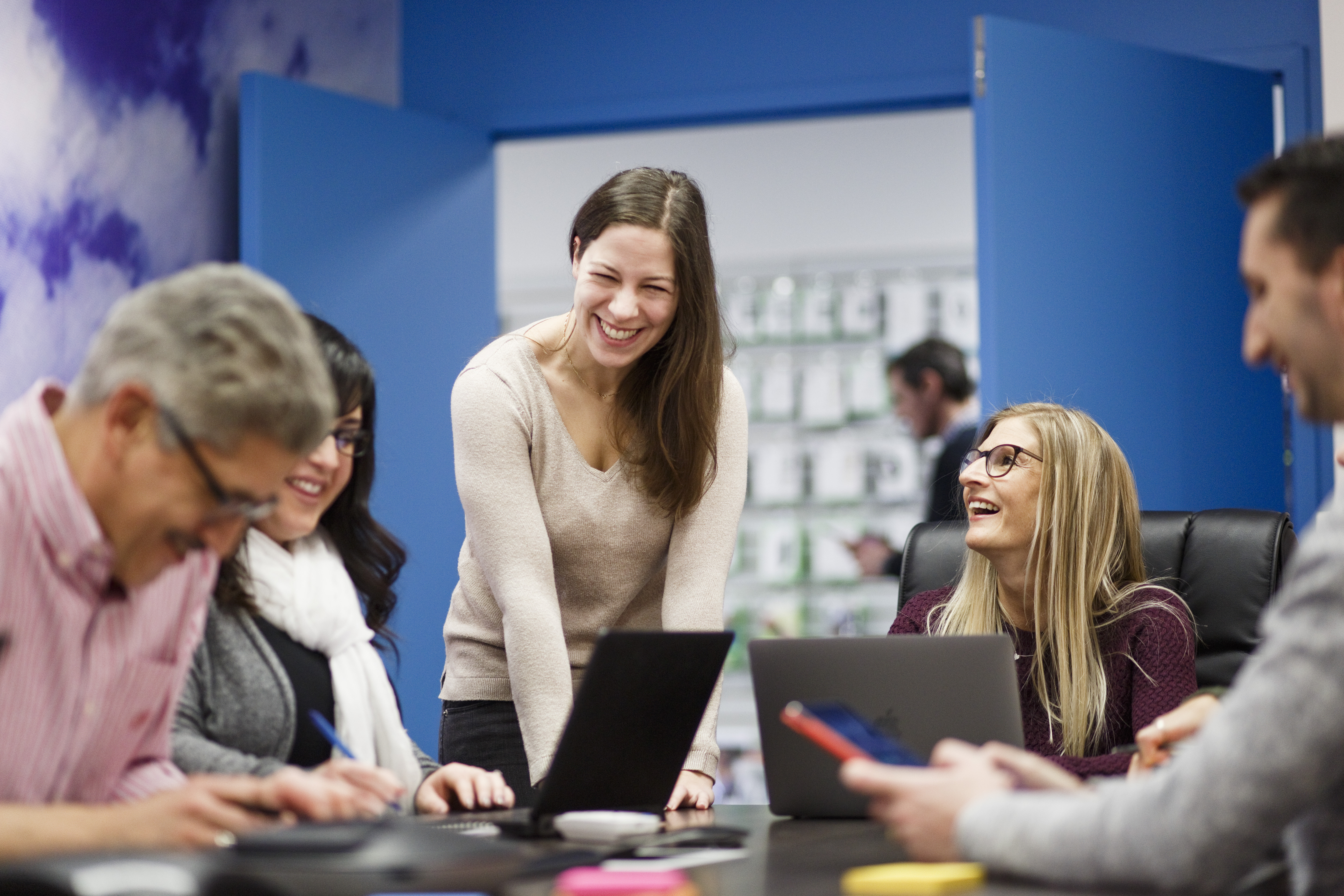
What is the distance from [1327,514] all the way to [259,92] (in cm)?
317

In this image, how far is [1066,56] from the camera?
3.54 m

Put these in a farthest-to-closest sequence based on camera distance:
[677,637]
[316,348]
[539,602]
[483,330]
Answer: [483,330] < [539,602] < [677,637] < [316,348]

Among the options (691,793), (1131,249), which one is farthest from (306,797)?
(1131,249)

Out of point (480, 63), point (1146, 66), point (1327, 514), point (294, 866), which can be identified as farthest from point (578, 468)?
point (480, 63)

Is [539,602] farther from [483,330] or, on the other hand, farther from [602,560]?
[483,330]

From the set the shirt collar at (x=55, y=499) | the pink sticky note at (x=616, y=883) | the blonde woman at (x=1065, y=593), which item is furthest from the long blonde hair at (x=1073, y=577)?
the shirt collar at (x=55, y=499)

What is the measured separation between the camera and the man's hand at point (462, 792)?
1.76 m

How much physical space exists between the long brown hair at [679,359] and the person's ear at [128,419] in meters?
1.01

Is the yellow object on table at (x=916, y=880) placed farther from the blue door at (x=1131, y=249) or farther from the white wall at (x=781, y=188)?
the white wall at (x=781, y=188)

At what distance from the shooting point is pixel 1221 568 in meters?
2.40

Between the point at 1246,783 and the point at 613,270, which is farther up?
the point at 613,270

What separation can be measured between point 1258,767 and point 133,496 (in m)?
0.94

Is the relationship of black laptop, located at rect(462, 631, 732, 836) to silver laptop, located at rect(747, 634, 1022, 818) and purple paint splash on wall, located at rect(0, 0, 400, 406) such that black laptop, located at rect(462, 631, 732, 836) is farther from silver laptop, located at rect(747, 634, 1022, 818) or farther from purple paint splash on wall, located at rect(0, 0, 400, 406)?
purple paint splash on wall, located at rect(0, 0, 400, 406)

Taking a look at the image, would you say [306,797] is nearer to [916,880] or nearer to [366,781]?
[366,781]
